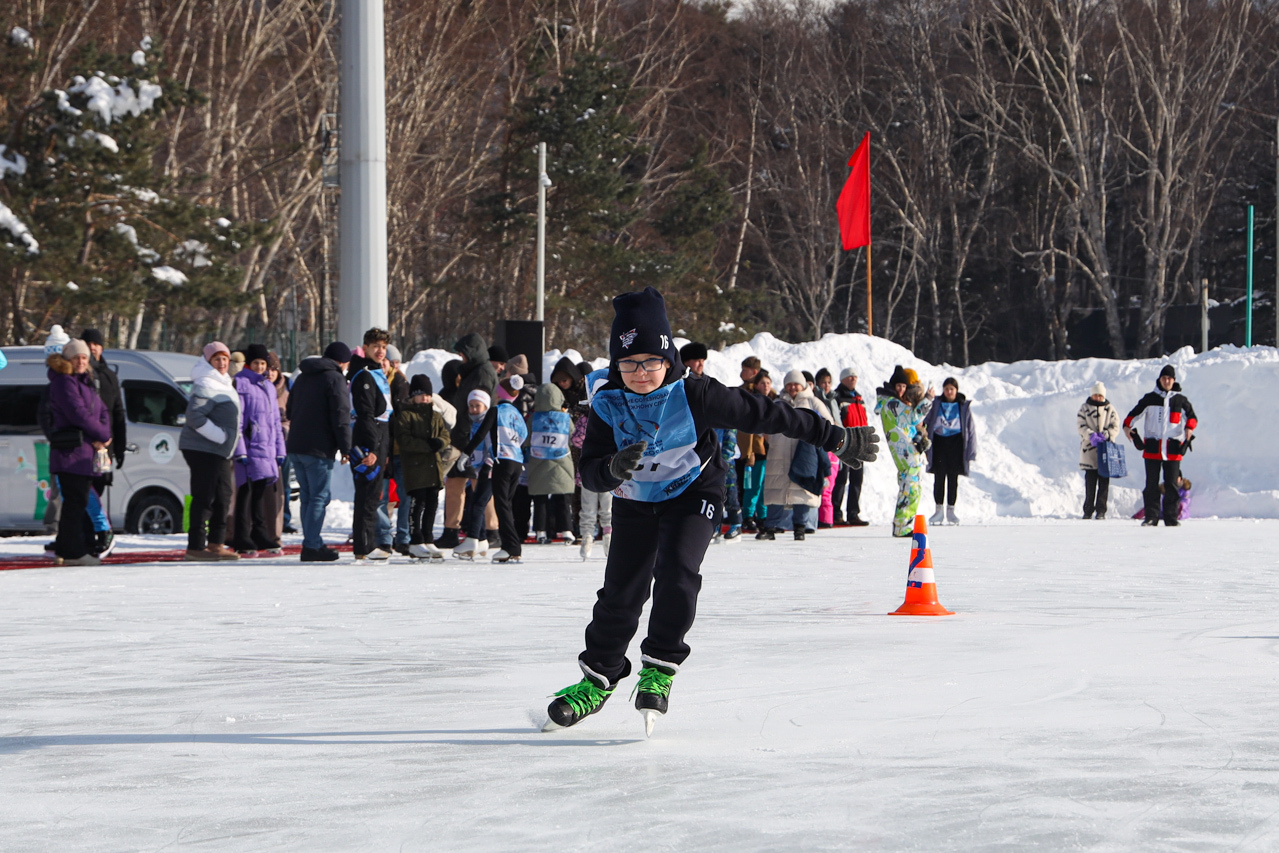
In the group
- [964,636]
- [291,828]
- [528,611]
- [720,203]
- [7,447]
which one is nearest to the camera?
[291,828]

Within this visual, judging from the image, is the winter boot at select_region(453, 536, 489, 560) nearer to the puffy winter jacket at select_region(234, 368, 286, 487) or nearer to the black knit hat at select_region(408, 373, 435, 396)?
the black knit hat at select_region(408, 373, 435, 396)

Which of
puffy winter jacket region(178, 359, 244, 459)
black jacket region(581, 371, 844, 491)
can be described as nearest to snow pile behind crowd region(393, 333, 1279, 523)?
puffy winter jacket region(178, 359, 244, 459)

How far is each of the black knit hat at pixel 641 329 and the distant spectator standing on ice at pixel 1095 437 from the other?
13883 millimetres

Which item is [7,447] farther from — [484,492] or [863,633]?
[863,633]

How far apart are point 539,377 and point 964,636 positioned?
9.73 m

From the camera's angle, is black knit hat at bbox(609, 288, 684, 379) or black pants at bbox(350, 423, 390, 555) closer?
black knit hat at bbox(609, 288, 684, 379)

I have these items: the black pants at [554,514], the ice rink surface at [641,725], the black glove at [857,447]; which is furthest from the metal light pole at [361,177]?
the black glove at [857,447]

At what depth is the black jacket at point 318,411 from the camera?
11.3 metres

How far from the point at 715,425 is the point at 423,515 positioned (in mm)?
7365

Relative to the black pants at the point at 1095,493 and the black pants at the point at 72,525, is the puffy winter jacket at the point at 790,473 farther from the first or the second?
the black pants at the point at 72,525

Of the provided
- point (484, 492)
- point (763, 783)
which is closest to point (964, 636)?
point (763, 783)

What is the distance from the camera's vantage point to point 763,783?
4176 millimetres

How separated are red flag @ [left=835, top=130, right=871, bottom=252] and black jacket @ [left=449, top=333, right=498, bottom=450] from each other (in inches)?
615

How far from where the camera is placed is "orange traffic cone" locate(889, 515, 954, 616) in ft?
26.6
